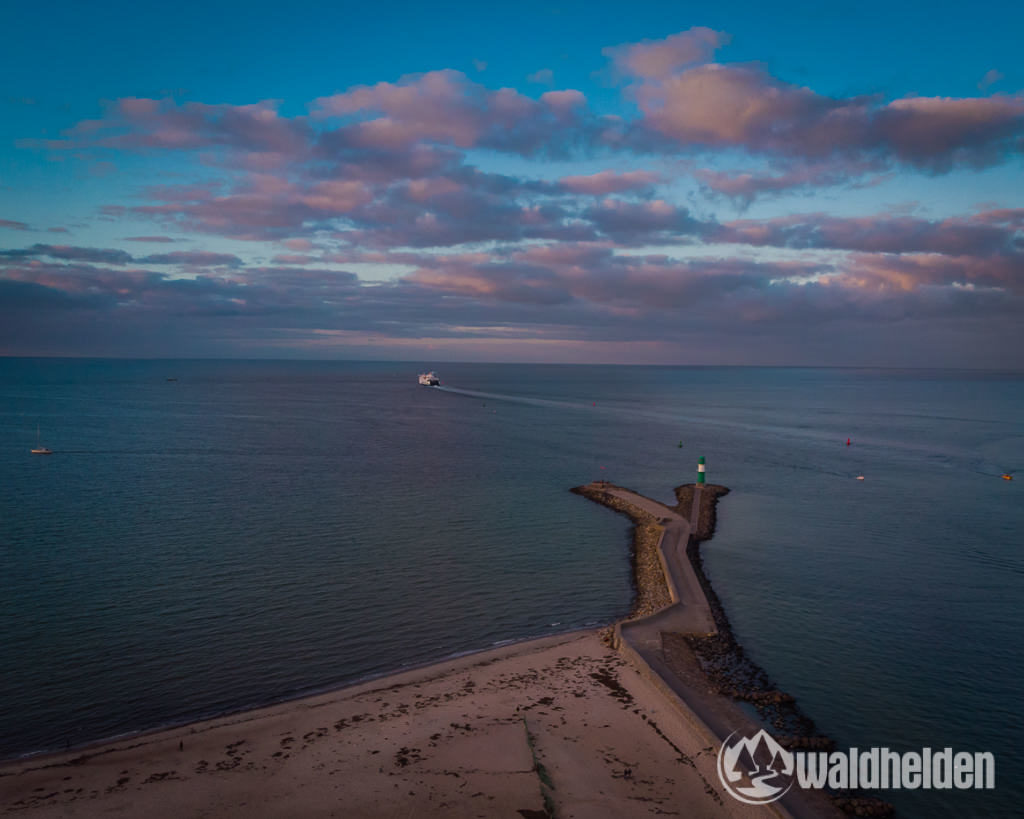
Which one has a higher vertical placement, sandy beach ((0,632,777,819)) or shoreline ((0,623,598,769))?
sandy beach ((0,632,777,819))

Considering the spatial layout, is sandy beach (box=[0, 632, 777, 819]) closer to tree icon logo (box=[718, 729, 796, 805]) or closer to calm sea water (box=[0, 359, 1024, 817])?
tree icon logo (box=[718, 729, 796, 805])

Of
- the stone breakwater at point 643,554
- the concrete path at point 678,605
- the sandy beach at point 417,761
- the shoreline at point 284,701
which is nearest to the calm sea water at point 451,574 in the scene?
the shoreline at point 284,701

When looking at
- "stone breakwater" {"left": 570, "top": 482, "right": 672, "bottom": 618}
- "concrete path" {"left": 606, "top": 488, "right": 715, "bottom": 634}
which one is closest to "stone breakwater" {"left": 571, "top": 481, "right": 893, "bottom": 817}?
"stone breakwater" {"left": 570, "top": 482, "right": 672, "bottom": 618}

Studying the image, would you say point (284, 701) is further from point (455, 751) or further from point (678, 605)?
point (678, 605)

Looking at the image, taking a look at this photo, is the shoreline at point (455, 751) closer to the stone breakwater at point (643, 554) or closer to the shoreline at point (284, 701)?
the shoreline at point (284, 701)

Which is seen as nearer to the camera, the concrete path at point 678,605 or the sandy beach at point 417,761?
the sandy beach at point 417,761

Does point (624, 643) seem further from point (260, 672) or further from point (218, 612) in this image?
point (218, 612)

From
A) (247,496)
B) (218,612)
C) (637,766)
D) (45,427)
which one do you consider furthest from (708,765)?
(45,427)
